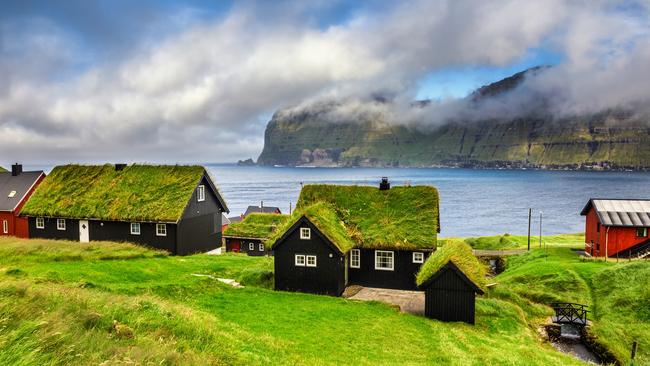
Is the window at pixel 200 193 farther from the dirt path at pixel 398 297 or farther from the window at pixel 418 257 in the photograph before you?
the window at pixel 418 257

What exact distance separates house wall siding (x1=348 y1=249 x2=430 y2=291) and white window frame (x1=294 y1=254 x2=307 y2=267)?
173 inches

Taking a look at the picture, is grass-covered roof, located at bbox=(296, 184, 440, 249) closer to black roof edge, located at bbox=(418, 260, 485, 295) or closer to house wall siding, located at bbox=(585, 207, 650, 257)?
black roof edge, located at bbox=(418, 260, 485, 295)

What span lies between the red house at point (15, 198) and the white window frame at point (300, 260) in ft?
110

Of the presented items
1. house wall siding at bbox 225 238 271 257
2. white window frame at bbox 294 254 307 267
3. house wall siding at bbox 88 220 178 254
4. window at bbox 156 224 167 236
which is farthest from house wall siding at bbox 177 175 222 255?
white window frame at bbox 294 254 307 267

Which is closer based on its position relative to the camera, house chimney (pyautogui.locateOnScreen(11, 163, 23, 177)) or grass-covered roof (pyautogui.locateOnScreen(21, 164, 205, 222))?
grass-covered roof (pyautogui.locateOnScreen(21, 164, 205, 222))

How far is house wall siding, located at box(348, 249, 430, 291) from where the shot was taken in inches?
1284

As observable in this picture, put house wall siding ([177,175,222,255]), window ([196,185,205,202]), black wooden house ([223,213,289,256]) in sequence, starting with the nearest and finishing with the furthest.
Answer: house wall siding ([177,175,222,255]), window ([196,185,205,202]), black wooden house ([223,213,289,256])

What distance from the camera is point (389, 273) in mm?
33031

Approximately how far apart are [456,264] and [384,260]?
766 cm

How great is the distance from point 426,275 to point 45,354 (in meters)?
22.3

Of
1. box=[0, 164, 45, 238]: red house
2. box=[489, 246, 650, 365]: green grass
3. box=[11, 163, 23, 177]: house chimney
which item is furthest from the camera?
box=[11, 163, 23, 177]: house chimney

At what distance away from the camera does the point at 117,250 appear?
36.5m

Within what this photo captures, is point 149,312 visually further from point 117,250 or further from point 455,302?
point 117,250

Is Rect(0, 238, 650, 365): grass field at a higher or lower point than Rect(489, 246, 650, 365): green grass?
higher
